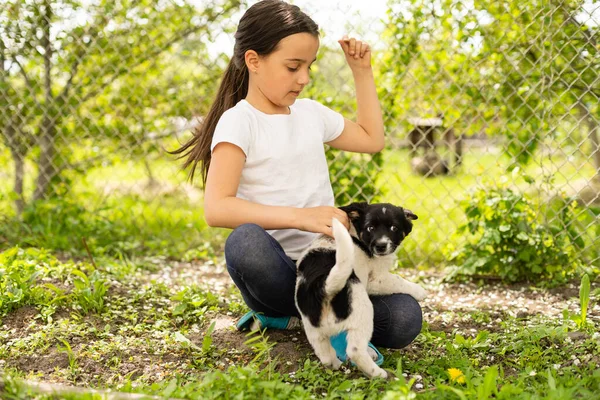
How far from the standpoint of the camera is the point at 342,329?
2459 millimetres

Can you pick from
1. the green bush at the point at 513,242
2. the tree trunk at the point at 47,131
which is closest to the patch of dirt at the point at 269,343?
the green bush at the point at 513,242

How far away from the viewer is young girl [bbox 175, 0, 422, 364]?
274 cm

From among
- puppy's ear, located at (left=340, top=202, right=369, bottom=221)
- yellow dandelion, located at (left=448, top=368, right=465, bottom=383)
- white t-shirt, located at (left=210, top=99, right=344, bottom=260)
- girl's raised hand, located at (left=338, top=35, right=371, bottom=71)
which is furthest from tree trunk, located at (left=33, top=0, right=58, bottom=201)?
yellow dandelion, located at (left=448, top=368, right=465, bottom=383)

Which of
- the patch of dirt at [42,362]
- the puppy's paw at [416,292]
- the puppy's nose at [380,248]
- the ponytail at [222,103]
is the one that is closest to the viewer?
→ the puppy's nose at [380,248]

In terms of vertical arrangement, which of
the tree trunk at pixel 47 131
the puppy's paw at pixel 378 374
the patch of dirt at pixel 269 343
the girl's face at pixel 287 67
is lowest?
the tree trunk at pixel 47 131

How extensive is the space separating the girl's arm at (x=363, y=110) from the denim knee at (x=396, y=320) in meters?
0.91

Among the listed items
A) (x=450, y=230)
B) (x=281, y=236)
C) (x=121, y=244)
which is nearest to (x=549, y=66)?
(x=450, y=230)

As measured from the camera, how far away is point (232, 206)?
8.99ft

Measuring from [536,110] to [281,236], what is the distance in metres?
2.21

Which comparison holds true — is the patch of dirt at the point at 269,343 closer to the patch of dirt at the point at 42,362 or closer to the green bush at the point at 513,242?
the patch of dirt at the point at 42,362

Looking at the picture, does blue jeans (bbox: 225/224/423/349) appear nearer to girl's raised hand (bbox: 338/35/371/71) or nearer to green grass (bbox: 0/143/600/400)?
green grass (bbox: 0/143/600/400)

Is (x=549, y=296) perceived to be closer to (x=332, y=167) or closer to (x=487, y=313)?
(x=487, y=313)

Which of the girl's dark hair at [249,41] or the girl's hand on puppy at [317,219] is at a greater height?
the girl's dark hair at [249,41]

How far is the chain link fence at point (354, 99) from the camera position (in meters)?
4.09
